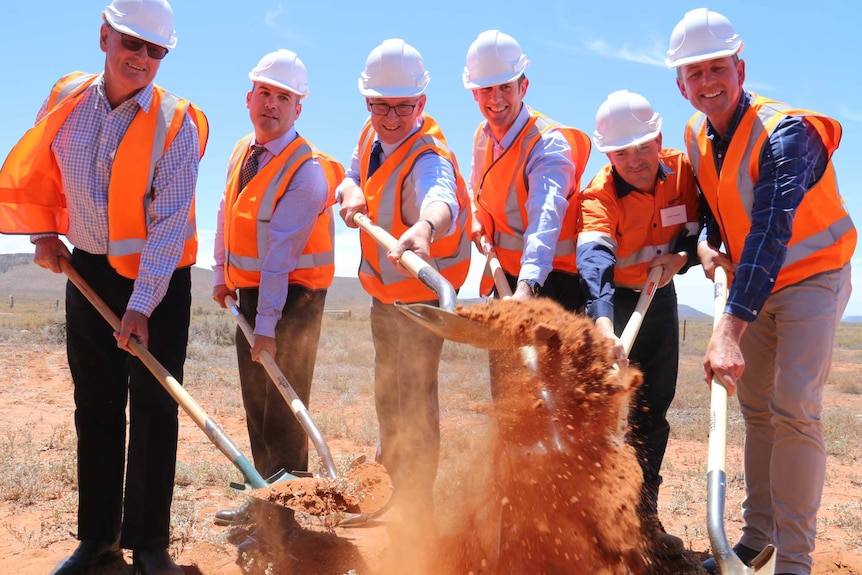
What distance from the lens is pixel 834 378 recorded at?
13.7m

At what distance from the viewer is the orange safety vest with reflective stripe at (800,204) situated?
10.4ft

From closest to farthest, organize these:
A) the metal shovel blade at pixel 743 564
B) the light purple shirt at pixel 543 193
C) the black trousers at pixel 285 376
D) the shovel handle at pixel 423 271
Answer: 1. the metal shovel blade at pixel 743 564
2. the shovel handle at pixel 423 271
3. the light purple shirt at pixel 543 193
4. the black trousers at pixel 285 376

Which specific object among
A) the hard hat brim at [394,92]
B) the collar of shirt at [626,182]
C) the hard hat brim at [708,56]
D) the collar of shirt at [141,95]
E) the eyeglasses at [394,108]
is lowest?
the collar of shirt at [626,182]

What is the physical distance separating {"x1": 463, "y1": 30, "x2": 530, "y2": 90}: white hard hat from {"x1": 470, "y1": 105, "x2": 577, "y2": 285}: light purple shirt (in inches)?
8.4

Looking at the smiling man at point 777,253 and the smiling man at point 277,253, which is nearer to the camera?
the smiling man at point 777,253

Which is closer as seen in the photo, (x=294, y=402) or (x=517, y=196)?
(x=294, y=402)

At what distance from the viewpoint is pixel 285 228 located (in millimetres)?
3930

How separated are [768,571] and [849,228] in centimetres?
163

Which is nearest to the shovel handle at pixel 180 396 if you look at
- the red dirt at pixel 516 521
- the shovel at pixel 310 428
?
the shovel at pixel 310 428

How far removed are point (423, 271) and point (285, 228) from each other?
1042 mm

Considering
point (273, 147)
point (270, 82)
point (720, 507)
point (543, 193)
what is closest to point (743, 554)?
point (720, 507)

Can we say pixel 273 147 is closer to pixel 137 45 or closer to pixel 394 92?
pixel 394 92

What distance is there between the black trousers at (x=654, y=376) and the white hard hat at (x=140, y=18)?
262cm

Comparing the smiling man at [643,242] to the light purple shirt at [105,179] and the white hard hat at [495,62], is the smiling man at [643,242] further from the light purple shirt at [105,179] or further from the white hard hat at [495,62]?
the light purple shirt at [105,179]
